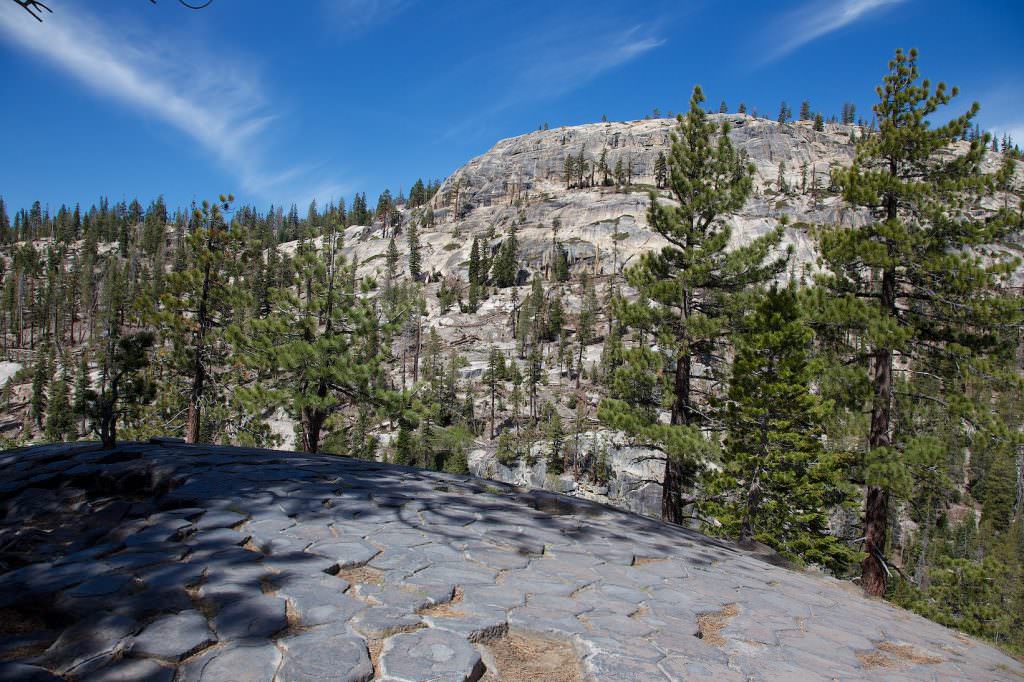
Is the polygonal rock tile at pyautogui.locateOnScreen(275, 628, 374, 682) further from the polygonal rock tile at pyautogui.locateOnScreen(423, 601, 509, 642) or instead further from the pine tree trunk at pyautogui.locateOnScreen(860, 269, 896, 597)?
the pine tree trunk at pyautogui.locateOnScreen(860, 269, 896, 597)

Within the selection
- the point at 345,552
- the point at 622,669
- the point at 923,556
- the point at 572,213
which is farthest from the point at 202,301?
the point at 572,213

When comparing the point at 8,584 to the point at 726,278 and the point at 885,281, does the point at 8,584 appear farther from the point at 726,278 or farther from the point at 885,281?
the point at 885,281

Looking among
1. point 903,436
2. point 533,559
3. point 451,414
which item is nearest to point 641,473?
point 451,414

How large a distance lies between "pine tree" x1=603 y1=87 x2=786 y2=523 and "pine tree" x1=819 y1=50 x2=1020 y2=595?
6.19ft

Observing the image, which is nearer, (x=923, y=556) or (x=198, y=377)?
(x=198, y=377)

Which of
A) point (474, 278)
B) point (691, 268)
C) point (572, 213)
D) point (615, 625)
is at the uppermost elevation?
point (572, 213)

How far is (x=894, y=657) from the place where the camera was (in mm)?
2932

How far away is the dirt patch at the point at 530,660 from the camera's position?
212 centimetres

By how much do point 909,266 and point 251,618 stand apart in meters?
13.6

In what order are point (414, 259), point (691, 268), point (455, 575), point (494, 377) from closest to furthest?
point (455, 575) → point (691, 268) → point (494, 377) → point (414, 259)

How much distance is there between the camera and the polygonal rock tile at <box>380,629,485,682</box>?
196cm

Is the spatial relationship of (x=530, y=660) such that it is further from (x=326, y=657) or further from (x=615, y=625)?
(x=326, y=657)

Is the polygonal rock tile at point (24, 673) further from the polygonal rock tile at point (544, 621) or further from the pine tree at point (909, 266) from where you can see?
the pine tree at point (909, 266)

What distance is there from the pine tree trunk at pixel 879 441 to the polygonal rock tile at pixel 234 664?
41.5 feet
